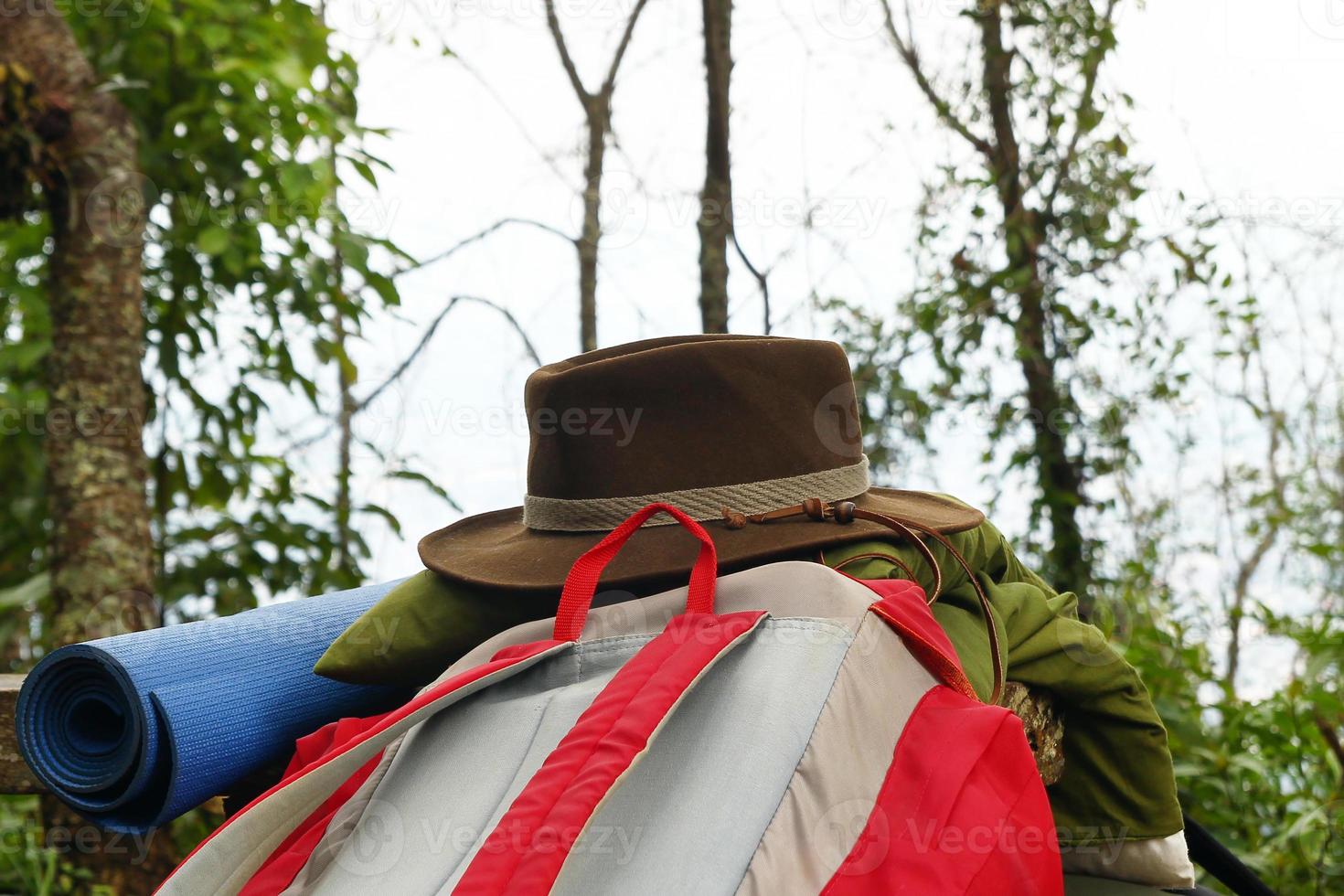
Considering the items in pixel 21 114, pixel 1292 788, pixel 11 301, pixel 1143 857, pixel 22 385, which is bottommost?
pixel 1292 788

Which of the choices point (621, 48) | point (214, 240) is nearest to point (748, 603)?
point (214, 240)

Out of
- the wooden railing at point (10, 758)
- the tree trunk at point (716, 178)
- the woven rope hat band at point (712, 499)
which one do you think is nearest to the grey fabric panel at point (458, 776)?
the woven rope hat band at point (712, 499)

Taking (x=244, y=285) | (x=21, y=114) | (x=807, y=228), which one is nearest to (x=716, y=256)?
(x=807, y=228)

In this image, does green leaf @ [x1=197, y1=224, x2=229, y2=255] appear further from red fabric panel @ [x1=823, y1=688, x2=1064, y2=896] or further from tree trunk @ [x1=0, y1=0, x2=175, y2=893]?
red fabric panel @ [x1=823, y1=688, x2=1064, y2=896]

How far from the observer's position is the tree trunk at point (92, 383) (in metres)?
1.90

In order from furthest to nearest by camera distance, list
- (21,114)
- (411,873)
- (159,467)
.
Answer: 1. (159,467)
2. (21,114)
3. (411,873)

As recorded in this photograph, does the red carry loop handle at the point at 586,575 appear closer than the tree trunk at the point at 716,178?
Yes

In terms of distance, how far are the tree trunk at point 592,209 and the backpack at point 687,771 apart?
251 cm

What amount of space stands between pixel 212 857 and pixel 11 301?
199 cm

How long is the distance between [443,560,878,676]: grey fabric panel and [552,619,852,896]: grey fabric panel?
0.02m

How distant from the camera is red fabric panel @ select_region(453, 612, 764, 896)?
24.9 inches

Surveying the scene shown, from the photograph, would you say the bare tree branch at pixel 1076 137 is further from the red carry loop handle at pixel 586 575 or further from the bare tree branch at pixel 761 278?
the red carry loop handle at pixel 586 575

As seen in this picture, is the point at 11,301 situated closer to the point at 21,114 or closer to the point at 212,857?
the point at 21,114

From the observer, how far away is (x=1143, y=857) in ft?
3.20
